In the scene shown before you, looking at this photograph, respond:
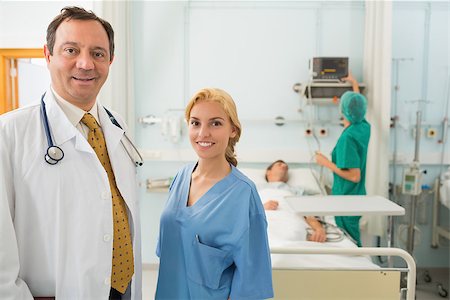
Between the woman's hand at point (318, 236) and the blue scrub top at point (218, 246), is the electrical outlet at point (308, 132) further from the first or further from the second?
the blue scrub top at point (218, 246)

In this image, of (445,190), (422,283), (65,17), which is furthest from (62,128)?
(422,283)

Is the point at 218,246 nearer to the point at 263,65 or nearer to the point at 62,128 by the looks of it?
the point at 62,128

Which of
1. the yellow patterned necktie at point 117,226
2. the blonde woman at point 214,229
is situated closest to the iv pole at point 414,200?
the blonde woman at point 214,229

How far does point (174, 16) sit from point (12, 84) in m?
1.56

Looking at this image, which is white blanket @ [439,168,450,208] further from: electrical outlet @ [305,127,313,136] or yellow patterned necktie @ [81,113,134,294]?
yellow patterned necktie @ [81,113,134,294]

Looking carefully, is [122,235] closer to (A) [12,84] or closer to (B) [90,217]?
(B) [90,217]

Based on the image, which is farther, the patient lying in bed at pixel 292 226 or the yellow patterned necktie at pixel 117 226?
the patient lying in bed at pixel 292 226

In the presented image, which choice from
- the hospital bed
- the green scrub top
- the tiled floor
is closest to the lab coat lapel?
the hospital bed

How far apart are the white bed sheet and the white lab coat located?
2.81ft

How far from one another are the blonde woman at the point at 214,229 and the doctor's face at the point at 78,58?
1.00ft

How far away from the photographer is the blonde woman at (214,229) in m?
1.23

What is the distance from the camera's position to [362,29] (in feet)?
11.8

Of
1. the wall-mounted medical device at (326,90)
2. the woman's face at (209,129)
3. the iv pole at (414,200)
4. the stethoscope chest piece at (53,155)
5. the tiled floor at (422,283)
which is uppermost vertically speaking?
the wall-mounted medical device at (326,90)

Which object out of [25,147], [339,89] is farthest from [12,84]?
[25,147]
